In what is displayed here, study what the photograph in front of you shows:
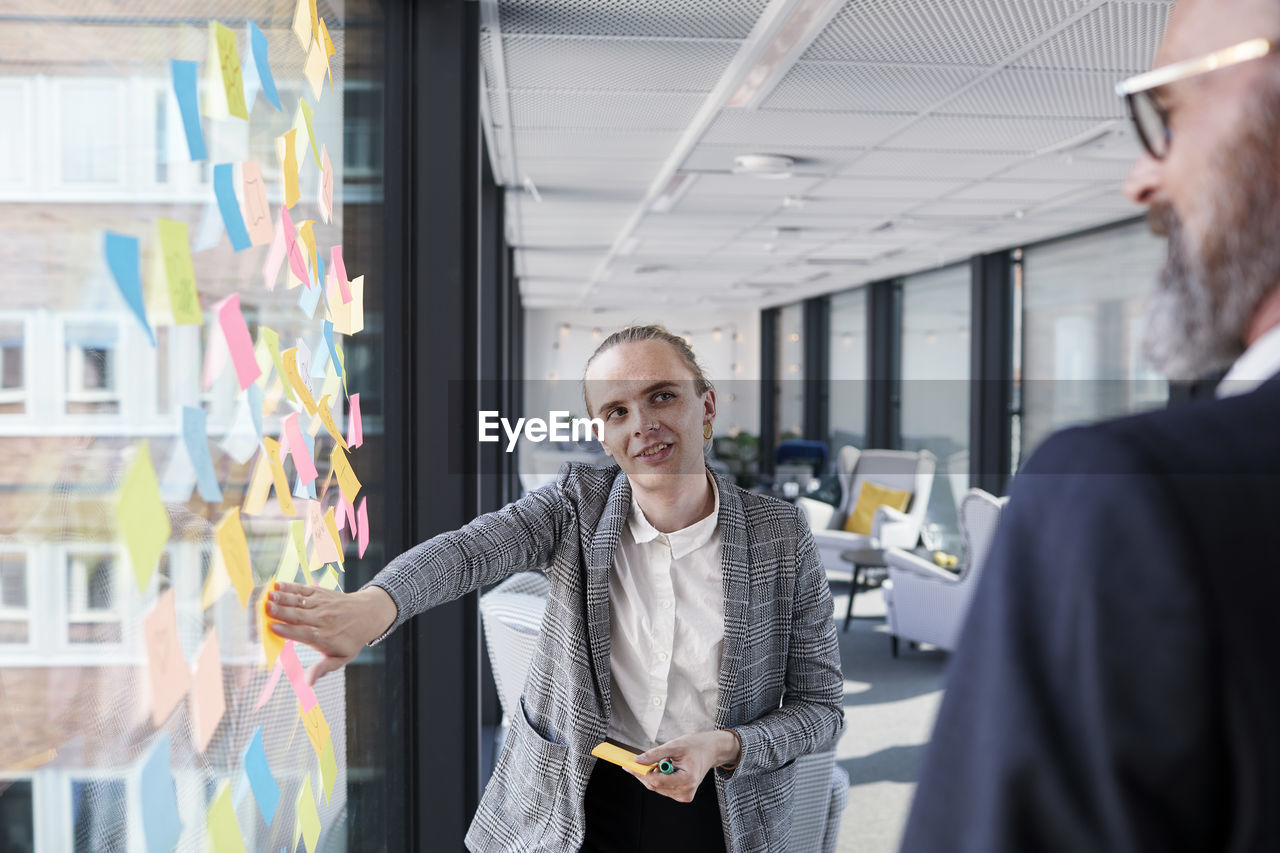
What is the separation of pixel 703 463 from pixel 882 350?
8.15 metres

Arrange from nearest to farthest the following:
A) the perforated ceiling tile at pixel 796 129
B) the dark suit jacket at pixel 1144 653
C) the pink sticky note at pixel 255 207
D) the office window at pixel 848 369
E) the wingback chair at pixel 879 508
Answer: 1. the dark suit jacket at pixel 1144 653
2. the pink sticky note at pixel 255 207
3. the perforated ceiling tile at pixel 796 129
4. the wingback chair at pixel 879 508
5. the office window at pixel 848 369

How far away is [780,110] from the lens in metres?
3.42

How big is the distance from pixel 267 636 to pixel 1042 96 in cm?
322

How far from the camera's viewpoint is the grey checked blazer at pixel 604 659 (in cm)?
141

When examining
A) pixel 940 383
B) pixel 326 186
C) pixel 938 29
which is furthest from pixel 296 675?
pixel 940 383

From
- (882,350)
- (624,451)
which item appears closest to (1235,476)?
(624,451)

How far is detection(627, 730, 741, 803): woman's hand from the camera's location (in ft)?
4.22

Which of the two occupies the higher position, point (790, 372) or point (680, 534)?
point (790, 372)

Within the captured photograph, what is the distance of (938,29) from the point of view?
266cm

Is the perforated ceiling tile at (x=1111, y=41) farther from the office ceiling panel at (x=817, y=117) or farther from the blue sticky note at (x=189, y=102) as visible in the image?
the blue sticky note at (x=189, y=102)

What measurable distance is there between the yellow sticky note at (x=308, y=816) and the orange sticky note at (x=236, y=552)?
0.38m

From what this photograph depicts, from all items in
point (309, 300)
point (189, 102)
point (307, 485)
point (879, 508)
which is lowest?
point (879, 508)

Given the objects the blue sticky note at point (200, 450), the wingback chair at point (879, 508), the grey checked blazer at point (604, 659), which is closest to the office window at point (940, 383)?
the wingback chair at point (879, 508)

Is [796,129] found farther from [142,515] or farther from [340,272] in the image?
[142,515]
